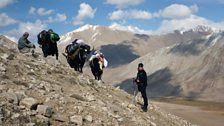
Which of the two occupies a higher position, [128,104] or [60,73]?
[60,73]

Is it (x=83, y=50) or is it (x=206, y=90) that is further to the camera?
(x=206, y=90)

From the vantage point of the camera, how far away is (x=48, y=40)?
71.9 ft

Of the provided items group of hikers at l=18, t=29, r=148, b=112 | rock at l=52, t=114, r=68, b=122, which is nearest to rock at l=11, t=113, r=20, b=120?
rock at l=52, t=114, r=68, b=122

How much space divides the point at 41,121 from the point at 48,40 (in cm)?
1060

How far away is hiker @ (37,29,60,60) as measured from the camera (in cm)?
2161

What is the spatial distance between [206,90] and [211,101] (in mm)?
15032

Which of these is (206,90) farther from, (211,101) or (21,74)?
(21,74)

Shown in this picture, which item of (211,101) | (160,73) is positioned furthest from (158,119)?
(160,73)

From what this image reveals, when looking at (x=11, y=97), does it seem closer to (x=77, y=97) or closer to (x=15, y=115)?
(x=15, y=115)

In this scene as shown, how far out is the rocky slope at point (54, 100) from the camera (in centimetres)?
1191

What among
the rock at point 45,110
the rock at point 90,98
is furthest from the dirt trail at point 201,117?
→ the rock at point 45,110

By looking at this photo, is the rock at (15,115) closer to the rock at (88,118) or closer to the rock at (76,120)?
the rock at (76,120)

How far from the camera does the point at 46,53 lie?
21906 mm

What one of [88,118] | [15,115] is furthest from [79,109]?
[15,115]
